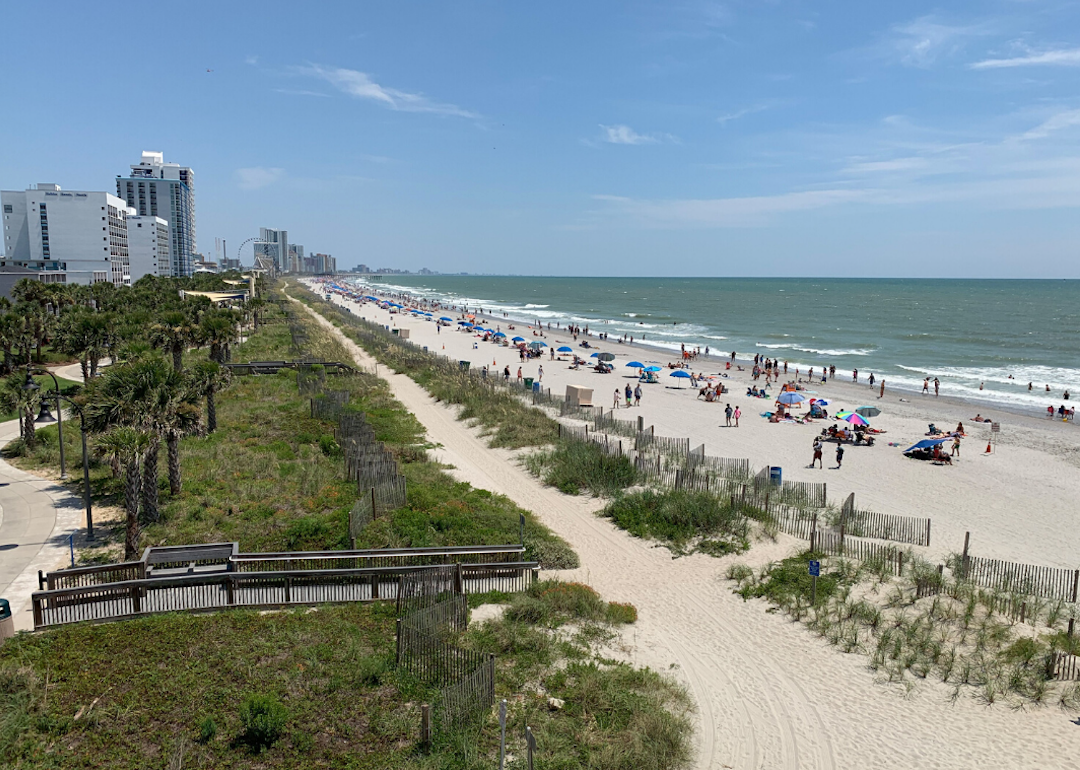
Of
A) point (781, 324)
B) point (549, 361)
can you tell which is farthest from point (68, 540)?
point (781, 324)

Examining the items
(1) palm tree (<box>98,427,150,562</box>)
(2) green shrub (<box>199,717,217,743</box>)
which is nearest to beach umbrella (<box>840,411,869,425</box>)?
(1) palm tree (<box>98,427,150,562</box>)

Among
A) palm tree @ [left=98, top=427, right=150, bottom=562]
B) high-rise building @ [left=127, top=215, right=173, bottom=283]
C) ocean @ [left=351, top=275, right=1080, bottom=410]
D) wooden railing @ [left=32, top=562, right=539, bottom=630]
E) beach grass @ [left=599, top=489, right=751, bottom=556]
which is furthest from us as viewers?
high-rise building @ [left=127, top=215, right=173, bottom=283]

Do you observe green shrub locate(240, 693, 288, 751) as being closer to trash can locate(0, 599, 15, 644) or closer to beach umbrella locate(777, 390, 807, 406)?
trash can locate(0, 599, 15, 644)

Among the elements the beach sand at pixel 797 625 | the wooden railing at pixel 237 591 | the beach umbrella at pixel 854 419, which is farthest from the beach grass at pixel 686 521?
the beach umbrella at pixel 854 419

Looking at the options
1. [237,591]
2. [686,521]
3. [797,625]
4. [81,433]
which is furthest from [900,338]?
[237,591]

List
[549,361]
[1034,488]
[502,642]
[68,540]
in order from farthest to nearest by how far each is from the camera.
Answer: [549,361], [1034,488], [68,540], [502,642]

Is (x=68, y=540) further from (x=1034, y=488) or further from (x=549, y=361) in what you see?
(x=549, y=361)
